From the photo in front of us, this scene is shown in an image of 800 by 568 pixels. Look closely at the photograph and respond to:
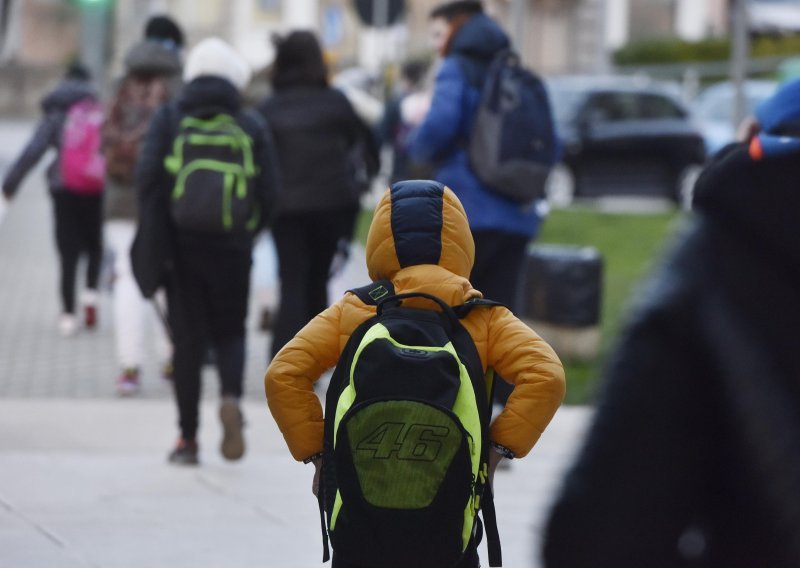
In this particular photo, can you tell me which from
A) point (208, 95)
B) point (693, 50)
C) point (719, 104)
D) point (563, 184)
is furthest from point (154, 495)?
point (693, 50)

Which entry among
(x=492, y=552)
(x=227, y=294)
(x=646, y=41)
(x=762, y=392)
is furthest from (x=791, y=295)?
(x=646, y=41)

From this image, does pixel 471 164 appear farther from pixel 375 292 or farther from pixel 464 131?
pixel 375 292

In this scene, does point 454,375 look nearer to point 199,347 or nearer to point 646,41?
point 199,347

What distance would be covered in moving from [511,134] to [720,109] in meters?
20.4

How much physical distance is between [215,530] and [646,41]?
41.8m

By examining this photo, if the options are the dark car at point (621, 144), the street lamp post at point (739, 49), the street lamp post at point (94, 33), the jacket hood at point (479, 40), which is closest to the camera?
the jacket hood at point (479, 40)

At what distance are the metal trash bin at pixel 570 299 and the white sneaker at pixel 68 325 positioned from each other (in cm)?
286

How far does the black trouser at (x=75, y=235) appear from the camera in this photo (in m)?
10.4

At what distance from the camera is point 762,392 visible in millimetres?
1661

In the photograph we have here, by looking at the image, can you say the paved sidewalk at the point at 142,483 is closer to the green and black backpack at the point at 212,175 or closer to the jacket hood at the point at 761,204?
the green and black backpack at the point at 212,175

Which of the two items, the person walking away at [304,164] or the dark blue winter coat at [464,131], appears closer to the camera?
the dark blue winter coat at [464,131]

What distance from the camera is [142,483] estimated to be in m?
6.56

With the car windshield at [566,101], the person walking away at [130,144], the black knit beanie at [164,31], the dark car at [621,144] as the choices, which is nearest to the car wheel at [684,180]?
the dark car at [621,144]

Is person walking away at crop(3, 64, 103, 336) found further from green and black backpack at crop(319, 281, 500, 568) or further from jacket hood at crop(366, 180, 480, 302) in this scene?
green and black backpack at crop(319, 281, 500, 568)
